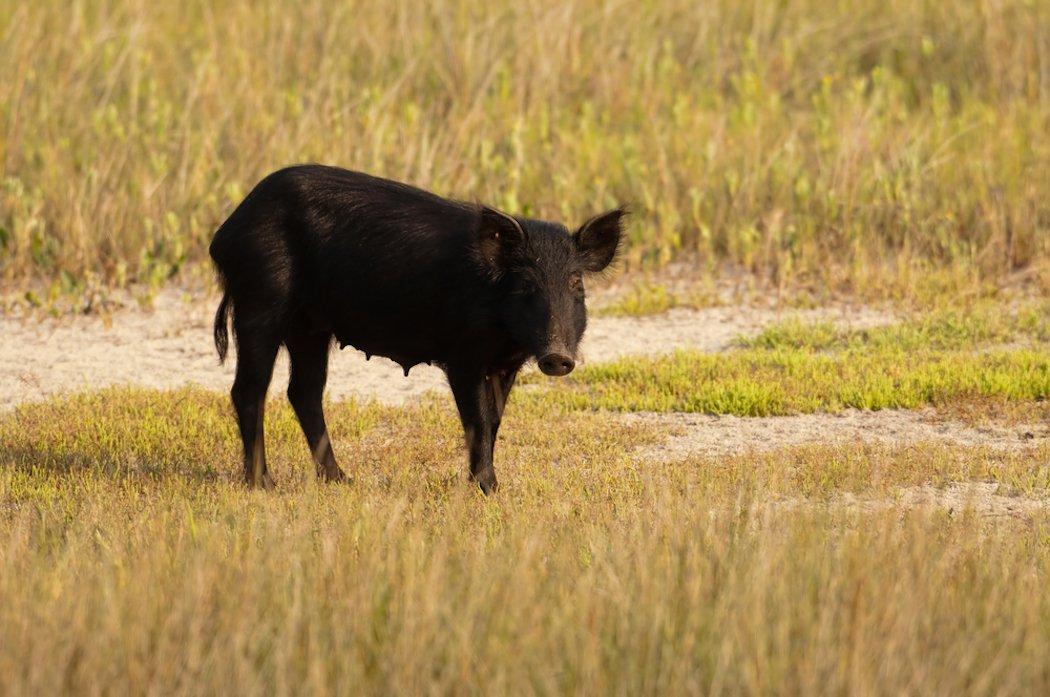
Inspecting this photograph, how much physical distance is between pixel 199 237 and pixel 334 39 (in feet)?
9.88

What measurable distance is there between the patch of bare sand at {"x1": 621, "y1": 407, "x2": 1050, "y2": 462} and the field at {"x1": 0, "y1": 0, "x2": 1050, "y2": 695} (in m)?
0.03

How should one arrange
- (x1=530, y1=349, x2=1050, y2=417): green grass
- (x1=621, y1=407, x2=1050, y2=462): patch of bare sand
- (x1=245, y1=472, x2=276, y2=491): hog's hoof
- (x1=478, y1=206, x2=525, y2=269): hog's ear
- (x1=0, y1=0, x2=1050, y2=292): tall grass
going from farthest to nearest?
(x1=0, y1=0, x2=1050, y2=292): tall grass → (x1=530, y1=349, x2=1050, y2=417): green grass → (x1=621, y1=407, x2=1050, y2=462): patch of bare sand → (x1=245, y1=472, x2=276, y2=491): hog's hoof → (x1=478, y1=206, x2=525, y2=269): hog's ear

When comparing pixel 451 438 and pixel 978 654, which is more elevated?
pixel 978 654

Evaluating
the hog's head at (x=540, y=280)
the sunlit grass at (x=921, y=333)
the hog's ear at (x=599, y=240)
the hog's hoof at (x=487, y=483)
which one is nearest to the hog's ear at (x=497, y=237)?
the hog's head at (x=540, y=280)

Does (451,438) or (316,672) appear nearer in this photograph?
(316,672)

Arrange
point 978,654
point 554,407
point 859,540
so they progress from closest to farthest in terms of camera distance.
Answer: point 978,654 < point 859,540 < point 554,407

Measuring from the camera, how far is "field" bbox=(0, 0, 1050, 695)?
405 centimetres

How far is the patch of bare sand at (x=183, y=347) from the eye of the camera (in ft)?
29.3

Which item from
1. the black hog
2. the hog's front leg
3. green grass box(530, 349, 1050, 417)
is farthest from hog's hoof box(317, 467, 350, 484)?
green grass box(530, 349, 1050, 417)

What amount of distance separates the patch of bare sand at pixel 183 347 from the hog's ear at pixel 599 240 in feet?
7.82


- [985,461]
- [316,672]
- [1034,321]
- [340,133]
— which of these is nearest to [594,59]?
[340,133]

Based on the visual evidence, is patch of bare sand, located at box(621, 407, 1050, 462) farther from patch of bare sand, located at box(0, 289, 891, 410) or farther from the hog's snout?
patch of bare sand, located at box(0, 289, 891, 410)

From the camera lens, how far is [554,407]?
820 cm

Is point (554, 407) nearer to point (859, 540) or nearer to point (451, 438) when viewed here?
point (451, 438)
